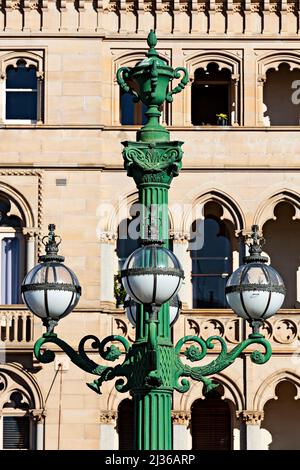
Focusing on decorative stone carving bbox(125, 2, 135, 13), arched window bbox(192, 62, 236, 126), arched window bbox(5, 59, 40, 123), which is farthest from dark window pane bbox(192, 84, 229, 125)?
arched window bbox(5, 59, 40, 123)

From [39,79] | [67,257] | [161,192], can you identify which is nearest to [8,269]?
[67,257]

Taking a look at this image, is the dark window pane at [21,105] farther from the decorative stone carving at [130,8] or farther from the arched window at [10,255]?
the decorative stone carving at [130,8]

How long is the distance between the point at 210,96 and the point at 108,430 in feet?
25.0

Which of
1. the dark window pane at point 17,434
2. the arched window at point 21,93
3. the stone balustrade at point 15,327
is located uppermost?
the arched window at point 21,93

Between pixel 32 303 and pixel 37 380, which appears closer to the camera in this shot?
pixel 32 303

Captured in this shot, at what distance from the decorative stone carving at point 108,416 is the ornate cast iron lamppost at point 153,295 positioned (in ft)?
60.3

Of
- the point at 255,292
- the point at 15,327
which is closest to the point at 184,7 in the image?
the point at 15,327

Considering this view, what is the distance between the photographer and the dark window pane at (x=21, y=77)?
129 feet

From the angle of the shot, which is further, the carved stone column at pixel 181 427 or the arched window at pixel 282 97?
the arched window at pixel 282 97

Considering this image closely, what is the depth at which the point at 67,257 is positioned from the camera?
38.2 m

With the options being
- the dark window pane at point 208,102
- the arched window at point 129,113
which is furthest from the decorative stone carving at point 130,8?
the dark window pane at point 208,102

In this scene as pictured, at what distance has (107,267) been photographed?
38531 millimetres
